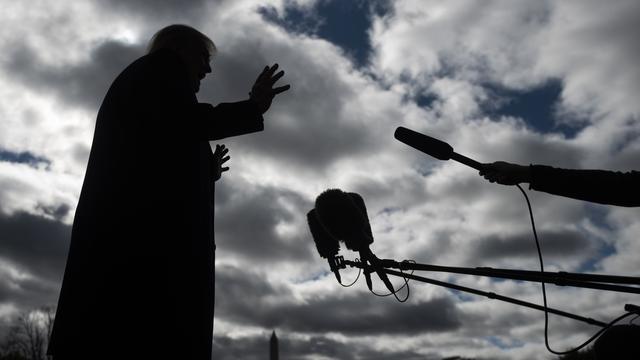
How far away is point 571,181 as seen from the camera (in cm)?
298

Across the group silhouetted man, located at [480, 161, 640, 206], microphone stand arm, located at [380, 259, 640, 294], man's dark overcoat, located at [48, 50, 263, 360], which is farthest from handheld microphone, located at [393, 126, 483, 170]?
man's dark overcoat, located at [48, 50, 263, 360]

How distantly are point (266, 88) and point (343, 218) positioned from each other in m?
1.21

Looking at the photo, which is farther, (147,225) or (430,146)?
(430,146)

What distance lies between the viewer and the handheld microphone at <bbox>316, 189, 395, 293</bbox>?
387 cm

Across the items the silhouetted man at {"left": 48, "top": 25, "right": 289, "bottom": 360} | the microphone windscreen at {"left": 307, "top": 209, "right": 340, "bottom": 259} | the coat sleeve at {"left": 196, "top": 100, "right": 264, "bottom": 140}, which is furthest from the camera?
the microphone windscreen at {"left": 307, "top": 209, "right": 340, "bottom": 259}

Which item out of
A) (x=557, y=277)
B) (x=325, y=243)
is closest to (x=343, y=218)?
(x=325, y=243)

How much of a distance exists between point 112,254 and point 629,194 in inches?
112

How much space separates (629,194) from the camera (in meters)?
3.02

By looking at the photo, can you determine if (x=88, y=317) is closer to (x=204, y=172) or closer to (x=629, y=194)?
(x=204, y=172)

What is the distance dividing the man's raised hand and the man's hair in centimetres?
58

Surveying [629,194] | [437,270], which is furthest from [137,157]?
[629,194]

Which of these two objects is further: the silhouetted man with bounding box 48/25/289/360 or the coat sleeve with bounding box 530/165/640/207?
the coat sleeve with bounding box 530/165/640/207

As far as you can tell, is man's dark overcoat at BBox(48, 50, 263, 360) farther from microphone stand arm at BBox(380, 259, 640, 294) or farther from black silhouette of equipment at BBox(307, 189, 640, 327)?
microphone stand arm at BBox(380, 259, 640, 294)

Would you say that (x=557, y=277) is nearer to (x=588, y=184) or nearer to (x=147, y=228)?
(x=588, y=184)
